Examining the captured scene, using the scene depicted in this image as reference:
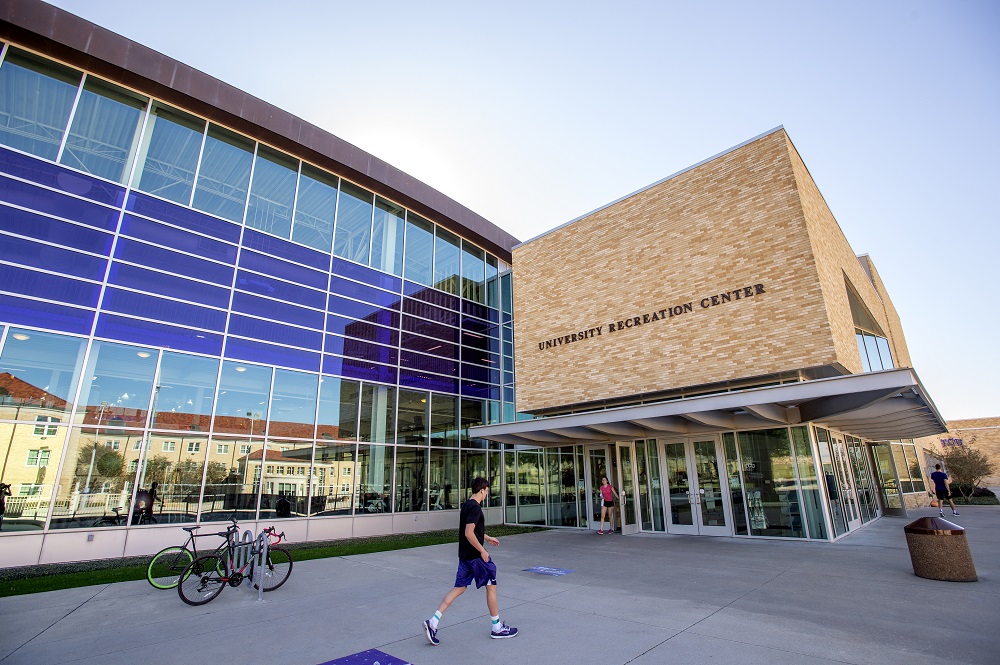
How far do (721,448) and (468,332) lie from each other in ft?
34.9

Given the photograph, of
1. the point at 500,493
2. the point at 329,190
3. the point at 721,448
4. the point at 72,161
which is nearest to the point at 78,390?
the point at 72,161

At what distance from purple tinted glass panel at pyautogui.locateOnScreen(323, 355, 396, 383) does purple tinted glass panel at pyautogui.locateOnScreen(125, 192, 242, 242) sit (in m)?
A: 4.58

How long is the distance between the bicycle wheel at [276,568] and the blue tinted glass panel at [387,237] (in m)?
11.3

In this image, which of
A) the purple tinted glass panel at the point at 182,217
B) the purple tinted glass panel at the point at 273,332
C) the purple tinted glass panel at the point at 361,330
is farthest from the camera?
the purple tinted glass panel at the point at 361,330

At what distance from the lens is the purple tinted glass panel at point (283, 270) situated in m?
14.8

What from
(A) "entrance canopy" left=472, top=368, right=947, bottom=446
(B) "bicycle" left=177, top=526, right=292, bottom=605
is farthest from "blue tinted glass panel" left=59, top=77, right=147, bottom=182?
(A) "entrance canopy" left=472, top=368, right=947, bottom=446

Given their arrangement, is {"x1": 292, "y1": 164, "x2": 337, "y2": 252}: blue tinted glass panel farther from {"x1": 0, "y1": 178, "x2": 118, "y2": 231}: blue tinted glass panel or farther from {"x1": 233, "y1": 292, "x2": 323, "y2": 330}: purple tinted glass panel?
{"x1": 0, "y1": 178, "x2": 118, "y2": 231}: blue tinted glass panel

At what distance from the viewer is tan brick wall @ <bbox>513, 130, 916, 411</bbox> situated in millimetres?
12484

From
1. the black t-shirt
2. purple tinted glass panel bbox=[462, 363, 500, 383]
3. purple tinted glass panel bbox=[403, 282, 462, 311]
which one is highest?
purple tinted glass panel bbox=[403, 282, 462, 311]

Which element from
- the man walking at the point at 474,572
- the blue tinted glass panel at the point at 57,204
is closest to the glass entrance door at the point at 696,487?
the man walking at the point at 474,572

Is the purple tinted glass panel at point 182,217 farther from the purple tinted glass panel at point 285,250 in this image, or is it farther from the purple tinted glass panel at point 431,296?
the purple tinted glass panel at point 431,296

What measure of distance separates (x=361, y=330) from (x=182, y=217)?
19.9 ft

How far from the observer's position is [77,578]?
891 centimetres

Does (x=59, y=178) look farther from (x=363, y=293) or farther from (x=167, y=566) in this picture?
(x=167, y=566)
